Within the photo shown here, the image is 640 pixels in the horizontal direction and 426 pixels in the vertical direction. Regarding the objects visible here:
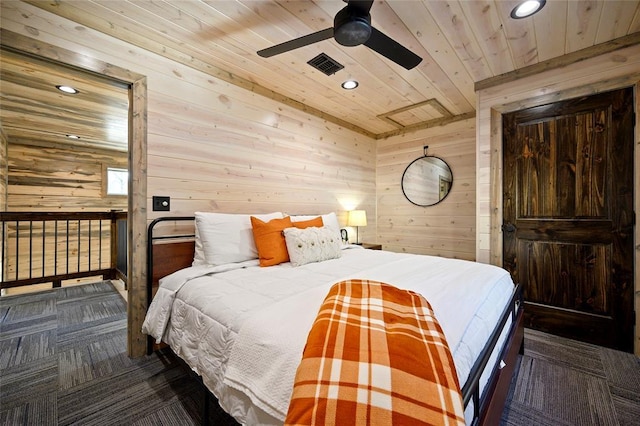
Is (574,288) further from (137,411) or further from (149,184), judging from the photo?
(149,184)

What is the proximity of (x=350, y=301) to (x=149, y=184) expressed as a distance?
1.87 m

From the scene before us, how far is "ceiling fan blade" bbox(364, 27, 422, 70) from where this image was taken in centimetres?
155

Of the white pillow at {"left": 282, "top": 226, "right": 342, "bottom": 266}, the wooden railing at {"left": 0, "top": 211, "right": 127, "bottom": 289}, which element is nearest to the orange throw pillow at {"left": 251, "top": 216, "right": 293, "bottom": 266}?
the white pillow at {"left": 282, "top": 226, "right": 342, "bottom": 266}

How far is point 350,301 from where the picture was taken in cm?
111

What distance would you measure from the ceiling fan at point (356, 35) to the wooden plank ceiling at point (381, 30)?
316 millimetres

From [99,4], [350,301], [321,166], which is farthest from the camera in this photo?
[321,166]

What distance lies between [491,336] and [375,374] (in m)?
0.75

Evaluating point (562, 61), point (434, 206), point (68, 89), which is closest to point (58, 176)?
point (68, 89)

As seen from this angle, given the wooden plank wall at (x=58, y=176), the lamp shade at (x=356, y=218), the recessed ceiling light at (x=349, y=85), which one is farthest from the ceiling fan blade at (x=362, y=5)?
the wooden plank wall at (x=58, y=176)

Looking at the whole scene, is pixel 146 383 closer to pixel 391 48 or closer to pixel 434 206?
pixel 391 48

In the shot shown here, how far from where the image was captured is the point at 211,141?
2467 millimetres

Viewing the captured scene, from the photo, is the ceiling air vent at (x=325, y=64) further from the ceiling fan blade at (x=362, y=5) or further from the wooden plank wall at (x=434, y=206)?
the wooden plank wall at (x=434, y=206)

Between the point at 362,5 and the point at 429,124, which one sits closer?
the point at 362,5

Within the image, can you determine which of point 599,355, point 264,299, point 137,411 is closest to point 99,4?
point 264,299
